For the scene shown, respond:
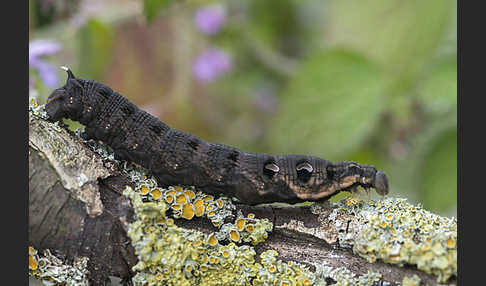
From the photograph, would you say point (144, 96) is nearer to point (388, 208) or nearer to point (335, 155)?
point (335, 155)

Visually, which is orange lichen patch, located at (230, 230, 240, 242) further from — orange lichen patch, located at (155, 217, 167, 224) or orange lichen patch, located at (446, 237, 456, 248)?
orange lichen patch, located at (446, 237, 456, 248)

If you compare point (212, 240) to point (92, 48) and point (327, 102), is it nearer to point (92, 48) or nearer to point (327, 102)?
point (92, 48)

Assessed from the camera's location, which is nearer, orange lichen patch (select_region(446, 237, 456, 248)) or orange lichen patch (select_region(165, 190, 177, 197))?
orange lichen patch (select_region(446, 237, 456, 248))

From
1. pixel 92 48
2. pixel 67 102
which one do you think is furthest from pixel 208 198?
pixel 92 48

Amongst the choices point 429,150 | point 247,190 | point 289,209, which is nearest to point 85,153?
point 247,190

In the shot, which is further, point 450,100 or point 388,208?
point 450,100

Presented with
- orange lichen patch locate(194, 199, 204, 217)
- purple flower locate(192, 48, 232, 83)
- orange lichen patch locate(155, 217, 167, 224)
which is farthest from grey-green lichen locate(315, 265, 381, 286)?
purple flower locate(192, 48, 232, 83)
